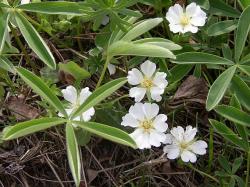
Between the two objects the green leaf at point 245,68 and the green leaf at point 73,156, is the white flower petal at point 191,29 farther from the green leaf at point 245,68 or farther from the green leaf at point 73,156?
the green leaf at point 73,156

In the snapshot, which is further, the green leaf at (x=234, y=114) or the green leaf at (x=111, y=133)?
the green leaf at (x=234, y=114)

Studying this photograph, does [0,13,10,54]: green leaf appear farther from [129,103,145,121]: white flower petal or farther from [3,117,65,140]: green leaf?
[129,103,145,121]: white flower petal

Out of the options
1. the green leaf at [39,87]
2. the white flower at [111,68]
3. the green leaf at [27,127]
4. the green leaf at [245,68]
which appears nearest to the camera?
the green leaf at [27,127]

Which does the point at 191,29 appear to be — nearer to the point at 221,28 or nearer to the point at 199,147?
the point at 221,28

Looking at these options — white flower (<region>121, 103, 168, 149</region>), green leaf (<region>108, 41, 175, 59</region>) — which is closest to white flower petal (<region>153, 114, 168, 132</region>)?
white flower (<region>121, 103, 168, 149</region>)

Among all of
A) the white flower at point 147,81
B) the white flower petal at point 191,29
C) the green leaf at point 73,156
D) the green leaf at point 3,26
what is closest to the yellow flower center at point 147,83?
the white flower at point 147,81

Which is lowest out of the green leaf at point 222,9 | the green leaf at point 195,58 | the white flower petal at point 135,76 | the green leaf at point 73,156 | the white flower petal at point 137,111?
the green leaf at point 73,156
